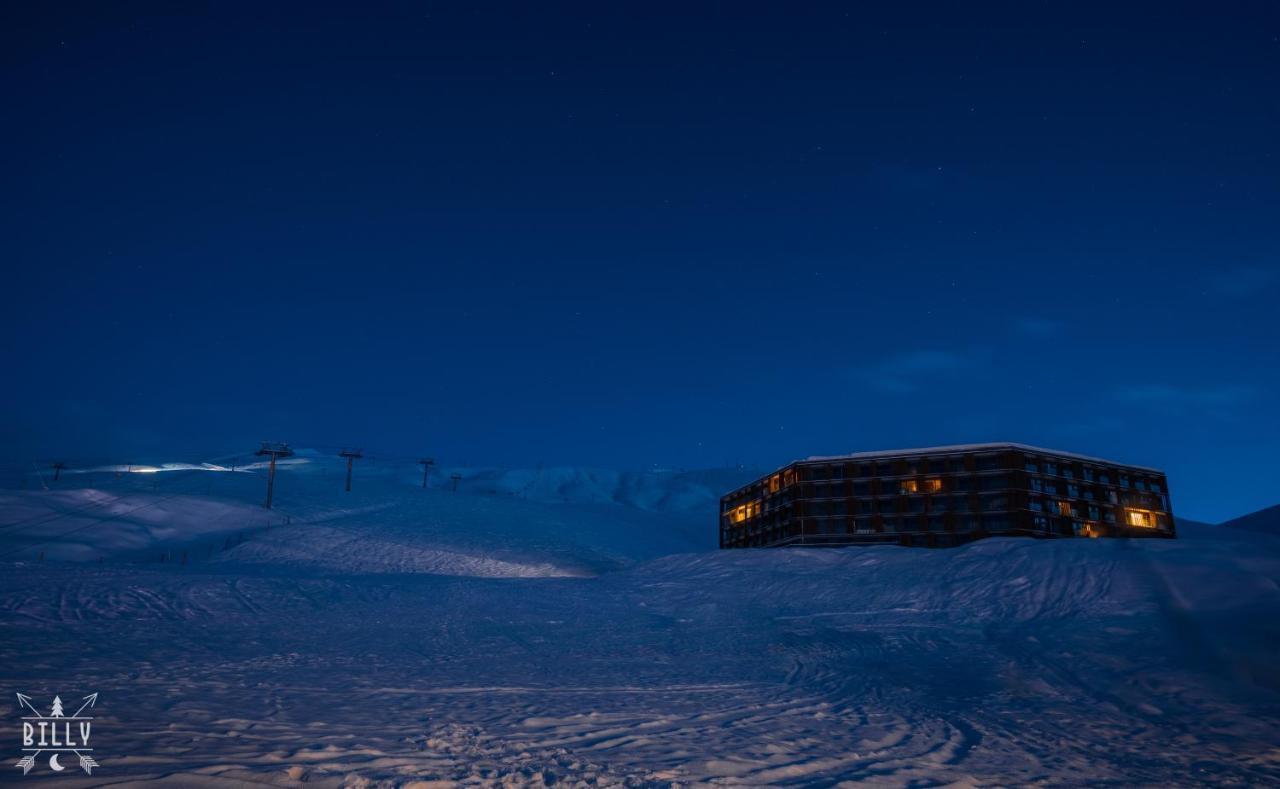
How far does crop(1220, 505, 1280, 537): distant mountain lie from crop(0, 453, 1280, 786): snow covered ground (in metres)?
189

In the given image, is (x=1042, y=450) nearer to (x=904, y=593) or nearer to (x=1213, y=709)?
(x=904, y=593)

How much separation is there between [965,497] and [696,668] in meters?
61.1

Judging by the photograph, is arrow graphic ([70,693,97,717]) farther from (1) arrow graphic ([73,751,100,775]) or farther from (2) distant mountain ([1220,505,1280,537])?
(2) distant mountain ([1220,505,1280,537])

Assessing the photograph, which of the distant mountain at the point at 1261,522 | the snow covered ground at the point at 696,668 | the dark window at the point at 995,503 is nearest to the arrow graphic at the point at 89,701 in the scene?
the snow covered ground at the point at 696,668

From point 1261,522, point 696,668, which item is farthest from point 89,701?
point 1261,522

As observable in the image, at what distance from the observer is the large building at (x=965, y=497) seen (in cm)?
7306

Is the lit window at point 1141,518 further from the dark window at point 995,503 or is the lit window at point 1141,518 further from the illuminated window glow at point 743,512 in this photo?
the illuminated window glow at point 743,512

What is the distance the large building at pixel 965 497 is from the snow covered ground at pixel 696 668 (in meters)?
28.2

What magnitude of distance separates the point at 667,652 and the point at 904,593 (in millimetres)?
17509

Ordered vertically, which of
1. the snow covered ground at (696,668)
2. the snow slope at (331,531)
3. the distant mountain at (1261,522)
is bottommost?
the snow covered ground at (696,668)

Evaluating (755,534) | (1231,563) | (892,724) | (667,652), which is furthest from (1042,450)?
(892,724)

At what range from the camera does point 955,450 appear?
3000 inches

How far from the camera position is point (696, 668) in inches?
878

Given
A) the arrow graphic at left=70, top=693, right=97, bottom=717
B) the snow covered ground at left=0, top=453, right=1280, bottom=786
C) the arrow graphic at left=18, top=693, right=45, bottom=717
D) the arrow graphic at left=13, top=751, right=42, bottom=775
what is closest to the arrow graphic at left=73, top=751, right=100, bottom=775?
the snow covered ground at left=0, top=453, right=1280, bottom=786
